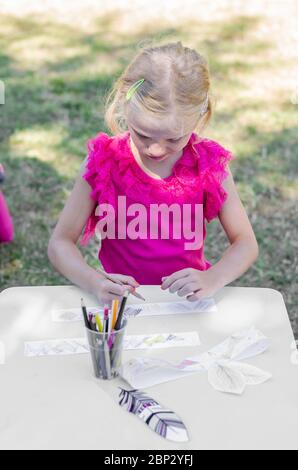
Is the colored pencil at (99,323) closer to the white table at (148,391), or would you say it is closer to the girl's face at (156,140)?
the white table at (148,391)

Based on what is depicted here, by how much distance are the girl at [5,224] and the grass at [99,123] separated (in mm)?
39

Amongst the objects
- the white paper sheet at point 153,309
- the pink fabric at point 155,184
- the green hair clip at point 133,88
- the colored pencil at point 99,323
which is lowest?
the white paper sheet at point 153,309

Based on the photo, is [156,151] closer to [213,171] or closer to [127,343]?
[213,171]

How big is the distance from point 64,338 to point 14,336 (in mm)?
113

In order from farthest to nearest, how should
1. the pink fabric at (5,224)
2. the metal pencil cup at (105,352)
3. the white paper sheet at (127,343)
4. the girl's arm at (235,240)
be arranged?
the pink fabric at (5,224) → the girl's arm at (235,240) → the white paper sheet at (127,343) → the metal pencil cup at (105,352)

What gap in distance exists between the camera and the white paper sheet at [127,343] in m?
1.73

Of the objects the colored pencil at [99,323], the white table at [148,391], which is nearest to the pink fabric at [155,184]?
the white table at [148,391]

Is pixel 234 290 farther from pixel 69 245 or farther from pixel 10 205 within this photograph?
A: pixel 10 205

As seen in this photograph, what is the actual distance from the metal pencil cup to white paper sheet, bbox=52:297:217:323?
0.23 meters

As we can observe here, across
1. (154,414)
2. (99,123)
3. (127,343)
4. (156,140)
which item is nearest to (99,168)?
(156,140)

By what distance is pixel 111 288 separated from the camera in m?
1.87

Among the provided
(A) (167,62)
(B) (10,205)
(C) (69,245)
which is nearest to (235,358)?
(C) (69,245)

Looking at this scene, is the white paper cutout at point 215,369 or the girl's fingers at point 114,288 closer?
the white paper cutout at point 215,369

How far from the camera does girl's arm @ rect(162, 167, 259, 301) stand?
190cm
